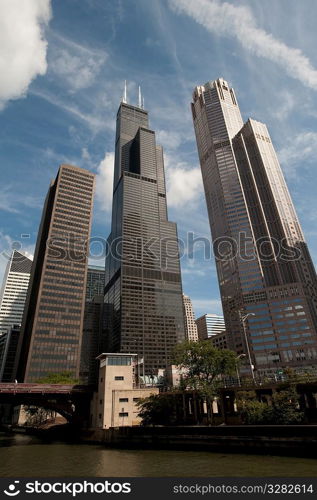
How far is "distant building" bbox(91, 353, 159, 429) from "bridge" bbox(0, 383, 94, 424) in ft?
14.5

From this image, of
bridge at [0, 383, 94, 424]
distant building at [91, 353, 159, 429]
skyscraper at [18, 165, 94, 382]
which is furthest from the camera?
skyscraper at [18, 165, 94, 382]

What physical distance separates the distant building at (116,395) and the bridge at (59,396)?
441cm

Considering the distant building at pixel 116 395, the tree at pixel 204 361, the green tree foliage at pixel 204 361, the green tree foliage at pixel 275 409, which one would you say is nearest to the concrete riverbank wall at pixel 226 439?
the green tree foliage at pixel 275 409

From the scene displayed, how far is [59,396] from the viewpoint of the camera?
255ft

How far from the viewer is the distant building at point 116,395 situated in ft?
214

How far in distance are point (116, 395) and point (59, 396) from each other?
2007cm

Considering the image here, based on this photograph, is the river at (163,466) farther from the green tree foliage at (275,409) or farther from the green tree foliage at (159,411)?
the green tree foliage at (159,411)

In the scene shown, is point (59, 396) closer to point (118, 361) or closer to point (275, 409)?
point (118, 361)

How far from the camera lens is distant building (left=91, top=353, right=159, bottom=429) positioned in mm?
65312

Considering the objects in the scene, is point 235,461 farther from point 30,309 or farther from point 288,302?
point 30,309

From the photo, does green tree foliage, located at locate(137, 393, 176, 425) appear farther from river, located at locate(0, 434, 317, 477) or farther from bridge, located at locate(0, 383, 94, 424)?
bridge, located at locate(0, 383, 94, 424)

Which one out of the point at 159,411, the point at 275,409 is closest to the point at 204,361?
the point at 159,411

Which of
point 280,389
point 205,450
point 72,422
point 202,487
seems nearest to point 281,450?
point 205,450

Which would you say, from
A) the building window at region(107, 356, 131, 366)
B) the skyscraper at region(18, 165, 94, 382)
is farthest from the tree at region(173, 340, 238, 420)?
the skyscraper at region(18, 165, 94, 382)
